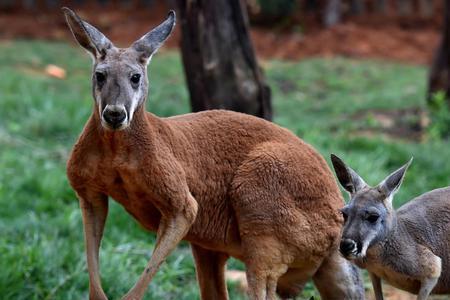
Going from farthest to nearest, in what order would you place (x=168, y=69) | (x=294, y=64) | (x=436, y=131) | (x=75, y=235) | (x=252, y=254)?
1. (x=294, y=64)
2. (x=168, y=69)
3. (x=436, y=131)
4. (x=75, y=235)
5. (x=252, y=254)

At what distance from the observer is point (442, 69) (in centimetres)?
1158

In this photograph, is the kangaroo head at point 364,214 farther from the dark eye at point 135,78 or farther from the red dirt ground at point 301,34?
the red dirt ground at point 301,34

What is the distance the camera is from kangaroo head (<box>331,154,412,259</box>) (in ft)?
13.8

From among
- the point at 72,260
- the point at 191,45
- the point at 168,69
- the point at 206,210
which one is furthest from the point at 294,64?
the point at 206,210

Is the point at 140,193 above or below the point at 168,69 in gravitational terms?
above

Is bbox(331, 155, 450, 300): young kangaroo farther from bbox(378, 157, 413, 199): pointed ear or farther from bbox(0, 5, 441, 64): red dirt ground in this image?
bbox(0, 5, 441, 64): red dirt ground

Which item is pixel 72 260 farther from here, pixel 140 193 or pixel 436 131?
pixel 436 131

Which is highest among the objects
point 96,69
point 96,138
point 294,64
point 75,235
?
point 96,69

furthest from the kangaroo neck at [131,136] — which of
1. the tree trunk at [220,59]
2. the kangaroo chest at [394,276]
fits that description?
the tree trunk at [220,59]

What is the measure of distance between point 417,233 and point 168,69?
31.9 ft

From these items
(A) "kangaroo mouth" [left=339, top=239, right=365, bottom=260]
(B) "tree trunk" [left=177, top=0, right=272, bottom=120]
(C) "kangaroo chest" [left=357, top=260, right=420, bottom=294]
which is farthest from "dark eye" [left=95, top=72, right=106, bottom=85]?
(B) "tree trunk" [left=177, top=0, right=272, bottom=120]

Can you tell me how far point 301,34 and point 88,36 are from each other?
13034mm

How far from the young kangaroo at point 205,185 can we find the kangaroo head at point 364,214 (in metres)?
0.40

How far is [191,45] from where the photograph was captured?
7.14 metres
